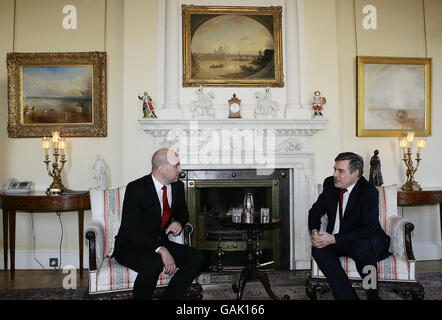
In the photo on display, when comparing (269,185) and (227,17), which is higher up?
(227,17)

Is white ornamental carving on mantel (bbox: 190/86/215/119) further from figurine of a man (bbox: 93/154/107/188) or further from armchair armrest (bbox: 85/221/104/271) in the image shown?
armchair armrest (bbox: 85/221/104/271)

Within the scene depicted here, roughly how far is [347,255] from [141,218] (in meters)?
1.67

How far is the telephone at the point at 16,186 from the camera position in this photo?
4.34 meters

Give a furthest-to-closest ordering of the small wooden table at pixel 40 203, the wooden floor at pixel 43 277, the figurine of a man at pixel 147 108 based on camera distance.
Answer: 1. the figurine of a man at pixel 147 108
2. the small wooden table at pixel 40 203
3. the wooden floor at pixel 43 277

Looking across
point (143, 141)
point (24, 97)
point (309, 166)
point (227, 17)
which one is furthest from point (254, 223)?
point (24, 97)

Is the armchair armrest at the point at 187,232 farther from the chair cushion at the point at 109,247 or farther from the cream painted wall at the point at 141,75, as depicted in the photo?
the cream painted wall at the point at 141,75

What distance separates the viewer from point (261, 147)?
445cm

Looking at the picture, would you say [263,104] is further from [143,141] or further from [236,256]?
[236,256]

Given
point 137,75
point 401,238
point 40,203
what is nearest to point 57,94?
point 137,75

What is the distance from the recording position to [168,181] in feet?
9.78

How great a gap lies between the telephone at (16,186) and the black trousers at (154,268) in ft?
7.18

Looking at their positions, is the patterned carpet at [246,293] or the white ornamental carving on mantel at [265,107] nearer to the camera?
the patterned carpet at [246,293]

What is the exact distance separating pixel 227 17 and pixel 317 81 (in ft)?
4.60

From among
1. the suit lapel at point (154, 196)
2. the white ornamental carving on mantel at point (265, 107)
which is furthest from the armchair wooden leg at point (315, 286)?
the white ornamental carving on mantel at point (265, 107)
